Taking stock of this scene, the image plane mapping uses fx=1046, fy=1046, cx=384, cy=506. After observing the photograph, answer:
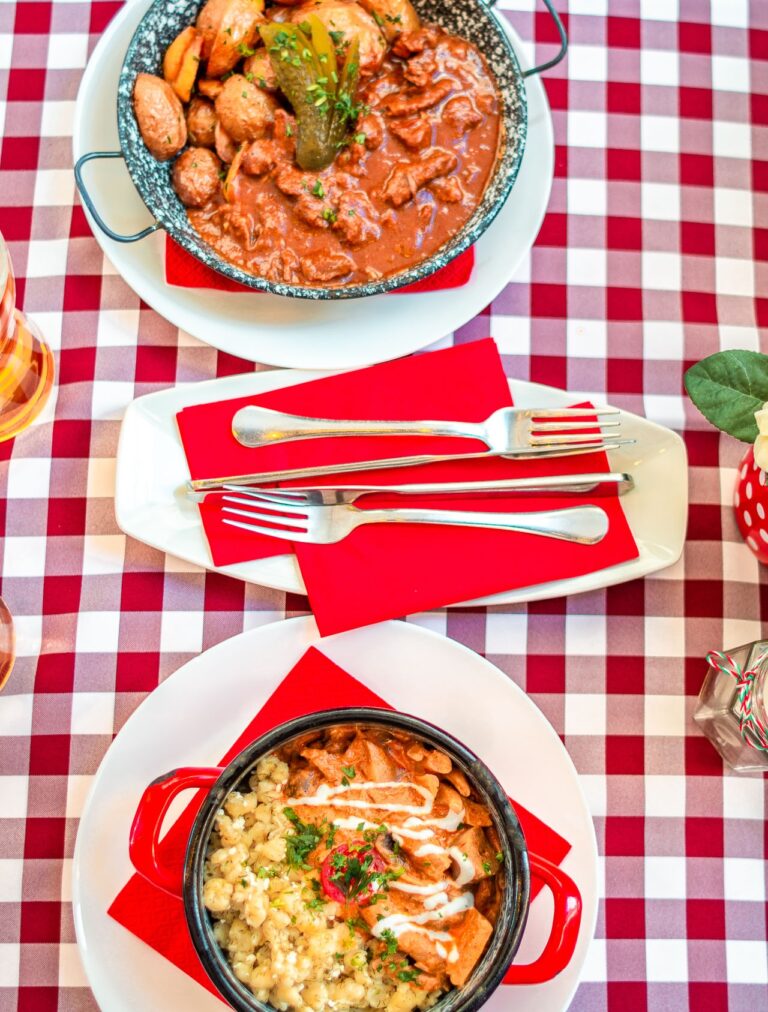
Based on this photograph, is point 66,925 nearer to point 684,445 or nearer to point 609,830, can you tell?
point 609,830

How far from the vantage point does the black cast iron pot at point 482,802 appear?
5.03 ft

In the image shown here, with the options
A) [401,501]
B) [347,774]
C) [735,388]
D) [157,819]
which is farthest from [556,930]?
[735,388]

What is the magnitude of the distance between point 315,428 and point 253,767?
0.58 metres

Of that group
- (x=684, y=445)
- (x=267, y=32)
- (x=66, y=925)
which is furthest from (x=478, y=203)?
(x=66, y=925)

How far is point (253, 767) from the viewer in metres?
1.63

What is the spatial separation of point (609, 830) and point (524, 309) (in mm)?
948

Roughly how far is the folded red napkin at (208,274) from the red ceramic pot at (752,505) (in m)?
0.59

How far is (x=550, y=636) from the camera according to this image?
1872 millimetres

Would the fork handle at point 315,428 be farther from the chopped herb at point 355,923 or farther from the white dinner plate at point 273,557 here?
the chopped herb at point 355,923

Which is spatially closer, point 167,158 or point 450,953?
point 450,953

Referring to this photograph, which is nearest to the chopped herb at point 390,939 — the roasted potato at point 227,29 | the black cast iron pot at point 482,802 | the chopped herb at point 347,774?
the black cast iron pot at point 482,802

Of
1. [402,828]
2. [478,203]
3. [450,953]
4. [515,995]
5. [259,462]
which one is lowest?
[515,995]

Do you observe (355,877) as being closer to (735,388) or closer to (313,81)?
(735,388)

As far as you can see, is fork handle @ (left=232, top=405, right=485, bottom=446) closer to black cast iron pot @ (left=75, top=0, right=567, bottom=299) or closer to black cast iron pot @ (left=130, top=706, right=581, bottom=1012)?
black cast iron pot @ (left=75, top=0, right=567, bottom=299)
